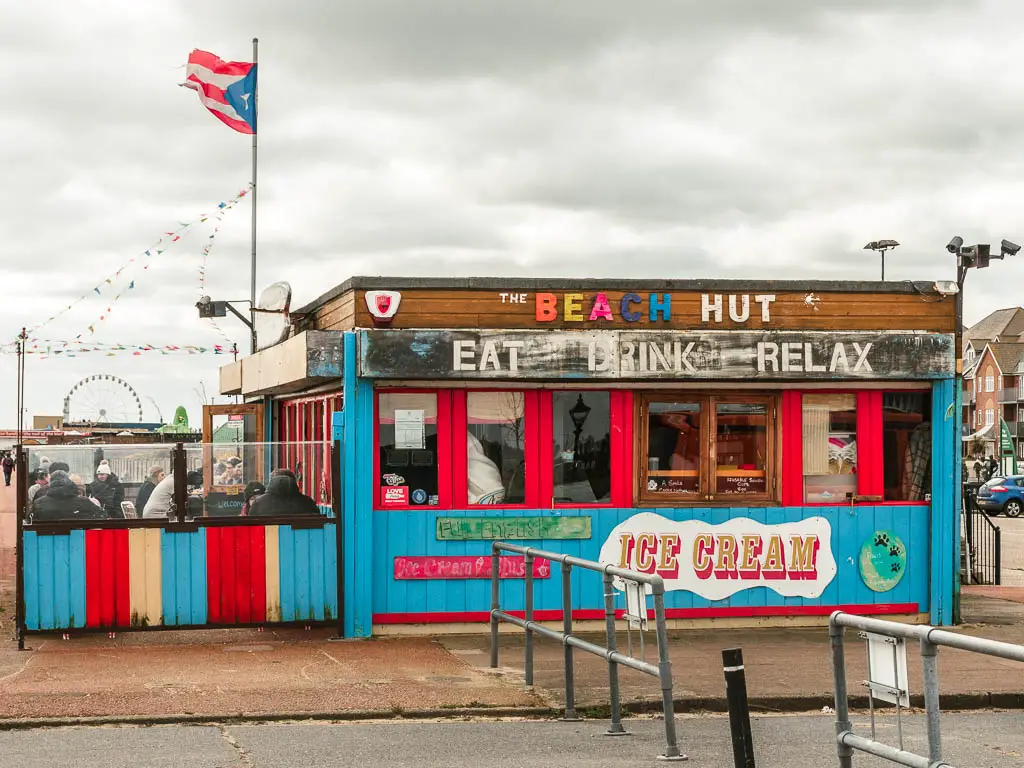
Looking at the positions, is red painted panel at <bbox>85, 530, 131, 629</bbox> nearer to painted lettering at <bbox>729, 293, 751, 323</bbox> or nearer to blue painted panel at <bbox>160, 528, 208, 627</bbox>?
blue painted panel at <bbox>160, 528, 208, 627</bbox>

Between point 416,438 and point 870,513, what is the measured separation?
4.53 m

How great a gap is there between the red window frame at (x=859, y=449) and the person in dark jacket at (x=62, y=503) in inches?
256

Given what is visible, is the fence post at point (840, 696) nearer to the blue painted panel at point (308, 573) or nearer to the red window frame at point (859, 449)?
the blue painted panel at point (308, 573)

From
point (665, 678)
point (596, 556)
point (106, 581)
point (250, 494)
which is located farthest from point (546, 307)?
point (665, 678)

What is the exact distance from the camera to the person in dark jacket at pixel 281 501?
→ 12.7 m

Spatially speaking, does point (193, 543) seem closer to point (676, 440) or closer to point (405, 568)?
point (405, 568)

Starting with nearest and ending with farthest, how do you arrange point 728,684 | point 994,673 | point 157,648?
point 728,684 → point 994,673 → point 157,648

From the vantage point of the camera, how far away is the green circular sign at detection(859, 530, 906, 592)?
1370 cm

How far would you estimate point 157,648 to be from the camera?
12.1 metres

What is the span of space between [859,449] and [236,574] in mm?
6158

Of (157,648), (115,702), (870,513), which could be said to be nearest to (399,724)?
(115,702)

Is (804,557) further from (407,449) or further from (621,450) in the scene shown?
(407,449)

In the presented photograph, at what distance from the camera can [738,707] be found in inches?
297

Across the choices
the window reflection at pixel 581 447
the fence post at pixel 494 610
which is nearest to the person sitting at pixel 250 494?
the fence post at pixel 494 610
